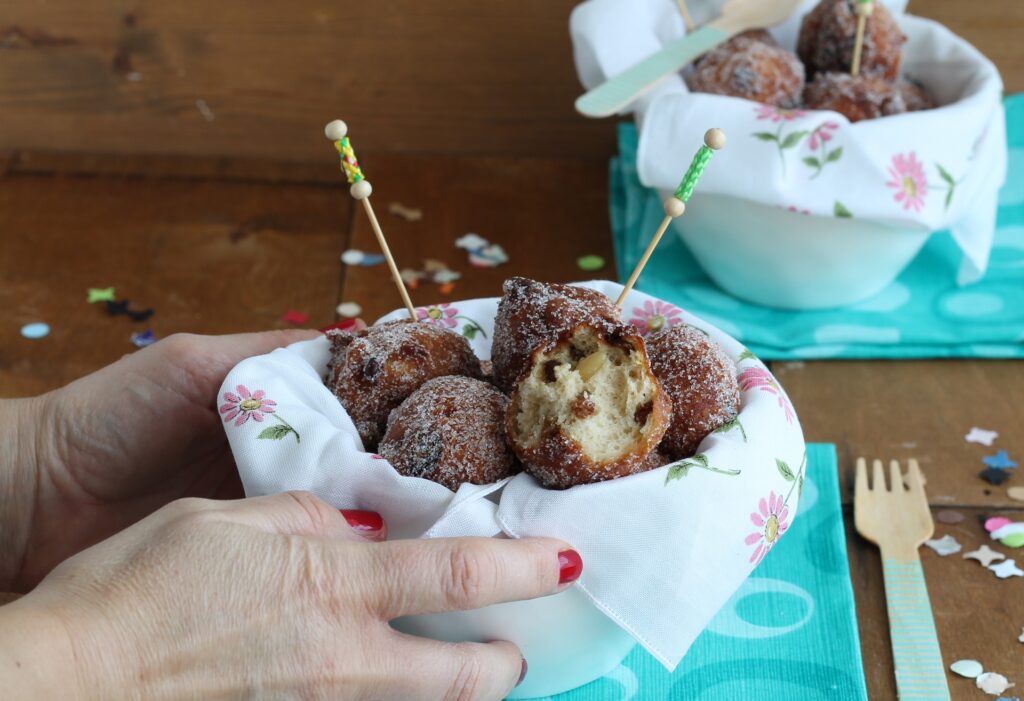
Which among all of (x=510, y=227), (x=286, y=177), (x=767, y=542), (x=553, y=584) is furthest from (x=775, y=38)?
(x=553, y=584)

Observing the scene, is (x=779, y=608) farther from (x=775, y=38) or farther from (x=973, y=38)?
(x=973, y=38)

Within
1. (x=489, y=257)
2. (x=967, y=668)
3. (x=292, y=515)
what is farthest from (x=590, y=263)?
(x=292, y=515)

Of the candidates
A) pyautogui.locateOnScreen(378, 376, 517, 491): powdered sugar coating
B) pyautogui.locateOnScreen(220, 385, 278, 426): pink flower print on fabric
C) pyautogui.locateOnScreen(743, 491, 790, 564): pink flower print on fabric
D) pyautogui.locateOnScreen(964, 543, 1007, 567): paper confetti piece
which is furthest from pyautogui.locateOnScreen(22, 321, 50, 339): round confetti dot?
pyautogui.locateOnScreen(964, 543, 1007, 567): paper confetti piece

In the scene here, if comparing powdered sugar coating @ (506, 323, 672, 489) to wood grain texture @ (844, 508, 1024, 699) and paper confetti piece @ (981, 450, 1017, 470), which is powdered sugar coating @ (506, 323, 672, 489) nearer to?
Answer: wood grain texture @ (844, 508, 1024, 699)

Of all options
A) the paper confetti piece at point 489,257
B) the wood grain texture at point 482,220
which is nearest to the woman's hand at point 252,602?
the wood grain texture at point 482,220

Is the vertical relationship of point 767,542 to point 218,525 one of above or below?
below

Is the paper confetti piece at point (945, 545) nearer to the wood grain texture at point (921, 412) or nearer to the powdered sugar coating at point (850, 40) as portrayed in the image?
the wood grain texture at point (921, 412)

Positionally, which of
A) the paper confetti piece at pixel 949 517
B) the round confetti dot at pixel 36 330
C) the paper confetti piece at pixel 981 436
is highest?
the round confetti dot at pixel 36 330
